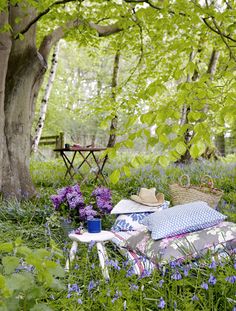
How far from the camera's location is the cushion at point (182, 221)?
11.3 feet

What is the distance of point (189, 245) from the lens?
319 cm

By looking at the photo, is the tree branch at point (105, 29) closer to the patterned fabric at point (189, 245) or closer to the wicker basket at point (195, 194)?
the wicker basket at point (195, 194)

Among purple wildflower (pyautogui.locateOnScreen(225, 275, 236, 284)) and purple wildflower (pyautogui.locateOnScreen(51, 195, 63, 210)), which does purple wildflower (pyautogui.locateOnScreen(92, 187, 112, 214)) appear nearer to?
purple wildflower (pyautogui.locateOnScreen(51, 195, 63, 210))

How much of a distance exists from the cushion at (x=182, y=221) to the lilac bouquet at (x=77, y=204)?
1.10 m

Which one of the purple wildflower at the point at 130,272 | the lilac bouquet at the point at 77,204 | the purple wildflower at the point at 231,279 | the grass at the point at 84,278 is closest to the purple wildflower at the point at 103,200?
the lilac bouquet at the point at 77,204

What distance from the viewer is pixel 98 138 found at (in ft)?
78.3

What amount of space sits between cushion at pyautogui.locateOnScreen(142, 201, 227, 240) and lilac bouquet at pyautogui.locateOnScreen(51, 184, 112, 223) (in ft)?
3.60

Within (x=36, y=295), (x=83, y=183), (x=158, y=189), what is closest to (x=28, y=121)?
(x=83, y=183)

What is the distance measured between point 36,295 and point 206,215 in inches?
87.8

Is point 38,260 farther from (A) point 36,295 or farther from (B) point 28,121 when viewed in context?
(B) point 28,121

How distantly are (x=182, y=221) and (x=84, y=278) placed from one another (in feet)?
3.70

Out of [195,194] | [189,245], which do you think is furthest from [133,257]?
[195,194]

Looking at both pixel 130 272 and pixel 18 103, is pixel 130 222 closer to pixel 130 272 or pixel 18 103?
pixel 130 272

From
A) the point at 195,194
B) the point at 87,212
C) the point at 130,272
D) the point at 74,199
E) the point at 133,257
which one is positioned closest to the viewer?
the point at 130,272
